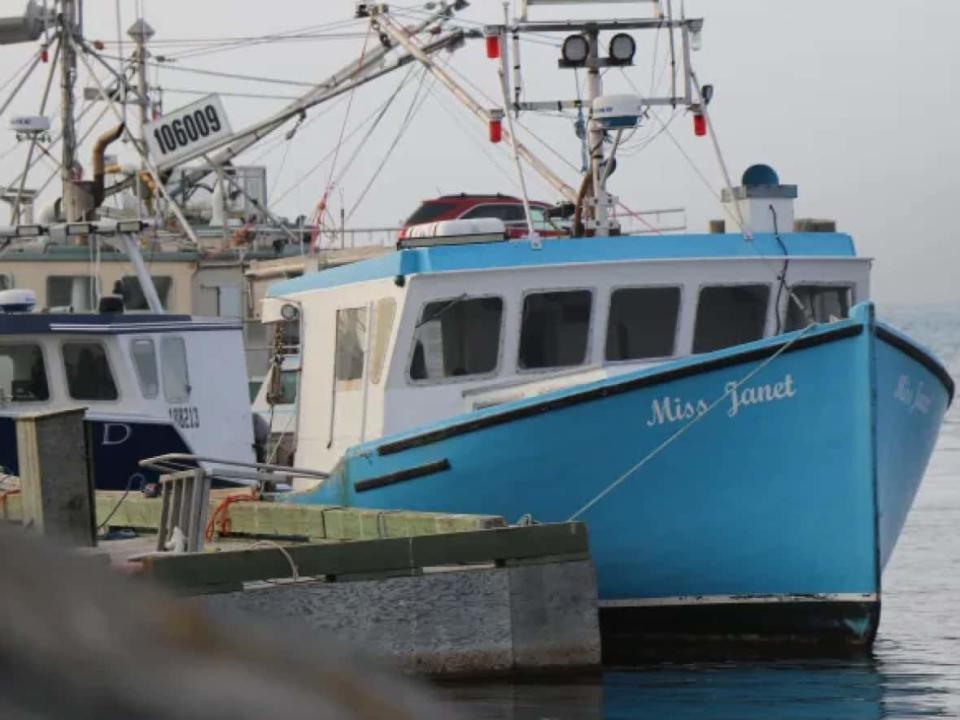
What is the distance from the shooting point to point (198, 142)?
992 inches

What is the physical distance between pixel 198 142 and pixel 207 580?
17.2m

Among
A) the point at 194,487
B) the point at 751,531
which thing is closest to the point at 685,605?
the point at 751,531

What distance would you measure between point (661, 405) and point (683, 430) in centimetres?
20

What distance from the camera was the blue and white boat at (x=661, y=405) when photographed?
11.2 metres

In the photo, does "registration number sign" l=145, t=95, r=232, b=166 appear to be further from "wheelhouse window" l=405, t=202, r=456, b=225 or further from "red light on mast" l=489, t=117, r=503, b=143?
"red light on mast" l=489, t=117, r=503, b=143

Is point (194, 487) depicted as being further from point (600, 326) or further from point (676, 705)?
point (600, 326)

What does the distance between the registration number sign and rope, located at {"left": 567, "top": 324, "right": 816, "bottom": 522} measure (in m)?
14.8

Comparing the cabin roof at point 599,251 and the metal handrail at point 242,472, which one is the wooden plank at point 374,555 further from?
the cabin roof at point 599,251

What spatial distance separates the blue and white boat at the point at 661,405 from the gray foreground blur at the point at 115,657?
10.4 meters

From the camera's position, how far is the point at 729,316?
12742 mm

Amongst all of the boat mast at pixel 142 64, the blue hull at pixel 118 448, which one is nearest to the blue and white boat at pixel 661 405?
the blue hull at pixel 118 448

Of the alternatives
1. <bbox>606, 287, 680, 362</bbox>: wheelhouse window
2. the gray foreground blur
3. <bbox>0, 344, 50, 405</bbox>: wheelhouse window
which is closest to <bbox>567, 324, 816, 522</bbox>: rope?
<bbox>606, 287, 680, 362</bbox>: wheelhouse window

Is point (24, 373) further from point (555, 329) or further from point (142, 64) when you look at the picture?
point (142, 64)

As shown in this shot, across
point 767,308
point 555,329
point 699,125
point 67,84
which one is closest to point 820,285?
point 767,308
